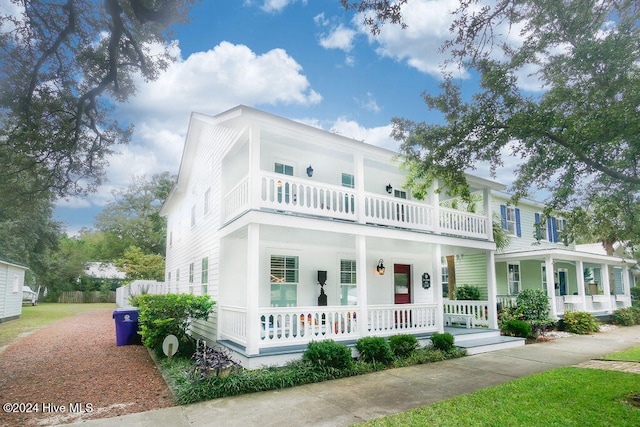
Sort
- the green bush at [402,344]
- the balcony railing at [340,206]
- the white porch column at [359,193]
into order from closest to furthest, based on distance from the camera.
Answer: the balcony railing at [340,206] → the green bush at [402,344] → the white porch column at [359,193]

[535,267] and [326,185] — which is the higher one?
[326,185]

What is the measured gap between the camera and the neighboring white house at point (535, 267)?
16.9 metres

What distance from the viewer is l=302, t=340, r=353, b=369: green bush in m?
8.00

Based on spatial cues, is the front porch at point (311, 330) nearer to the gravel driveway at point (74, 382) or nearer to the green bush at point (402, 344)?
the green bush at point (402, 344)

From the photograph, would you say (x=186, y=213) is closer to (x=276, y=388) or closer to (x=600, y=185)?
(x=276, y=388)

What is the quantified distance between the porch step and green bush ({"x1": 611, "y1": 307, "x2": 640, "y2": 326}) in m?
10.6

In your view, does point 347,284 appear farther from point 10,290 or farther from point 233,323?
point 10,290

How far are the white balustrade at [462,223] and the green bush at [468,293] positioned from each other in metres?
5.17

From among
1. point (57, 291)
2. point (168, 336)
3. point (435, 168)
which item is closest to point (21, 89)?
point (168, 336)

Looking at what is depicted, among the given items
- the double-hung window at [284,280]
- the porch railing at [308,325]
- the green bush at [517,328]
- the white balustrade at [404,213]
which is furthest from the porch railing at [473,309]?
the double-hung window at [284,280]

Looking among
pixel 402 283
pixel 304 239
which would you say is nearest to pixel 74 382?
pixel 304 239

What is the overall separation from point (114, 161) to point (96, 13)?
178 inches

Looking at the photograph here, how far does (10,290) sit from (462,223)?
873 inches

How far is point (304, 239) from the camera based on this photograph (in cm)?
1120
